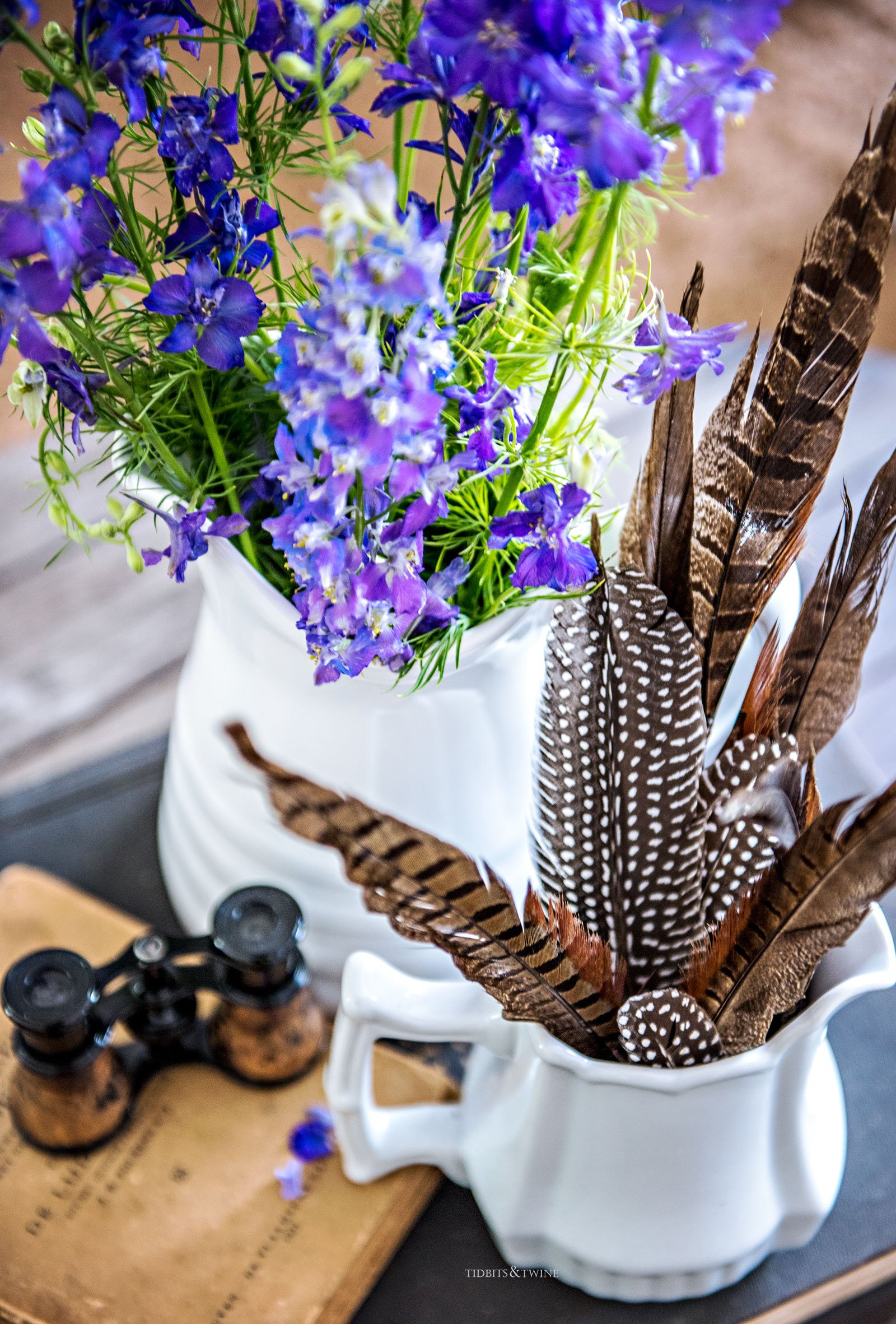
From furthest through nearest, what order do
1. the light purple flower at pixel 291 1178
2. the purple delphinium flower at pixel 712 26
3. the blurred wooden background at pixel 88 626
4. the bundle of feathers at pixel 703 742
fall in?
the blurred wooden background at pixel 88 626 < the light purple flower at pixel 291 1178 < the bundle of feathers at pixel 703 742 < the purple delphinium flower at pixel 712 26

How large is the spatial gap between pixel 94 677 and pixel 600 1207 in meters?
0.42

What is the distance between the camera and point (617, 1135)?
1.26 ft

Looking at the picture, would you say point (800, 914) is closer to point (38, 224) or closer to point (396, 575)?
point (396, 575)

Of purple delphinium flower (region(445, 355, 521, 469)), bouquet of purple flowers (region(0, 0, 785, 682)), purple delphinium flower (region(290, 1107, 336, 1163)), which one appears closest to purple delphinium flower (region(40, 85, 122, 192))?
bouquet of purple flowers (region(0, 0, 785, 682))

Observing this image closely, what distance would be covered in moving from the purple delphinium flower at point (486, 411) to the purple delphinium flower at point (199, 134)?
3.6 inches

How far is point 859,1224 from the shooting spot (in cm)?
47

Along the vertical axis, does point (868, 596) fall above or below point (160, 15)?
below

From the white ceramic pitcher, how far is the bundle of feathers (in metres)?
0.01

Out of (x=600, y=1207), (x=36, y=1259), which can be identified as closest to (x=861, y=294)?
(x=600, y=1207)

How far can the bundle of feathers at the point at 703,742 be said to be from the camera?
347 mm

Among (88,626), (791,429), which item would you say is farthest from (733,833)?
(88,626)

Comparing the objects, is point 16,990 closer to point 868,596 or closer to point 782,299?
point 868,596

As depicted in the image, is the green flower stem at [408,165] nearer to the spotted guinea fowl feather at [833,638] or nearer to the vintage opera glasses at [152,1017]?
the spotted guinea fowl feather at [833,638]

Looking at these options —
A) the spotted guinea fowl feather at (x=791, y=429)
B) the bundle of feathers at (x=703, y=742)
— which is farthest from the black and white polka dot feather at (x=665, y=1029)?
the spotted guinea fowl feather at (x=791, y=429)
